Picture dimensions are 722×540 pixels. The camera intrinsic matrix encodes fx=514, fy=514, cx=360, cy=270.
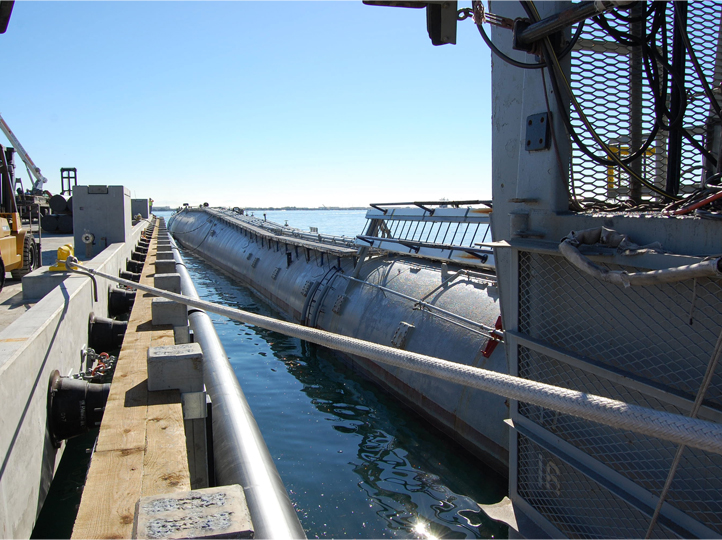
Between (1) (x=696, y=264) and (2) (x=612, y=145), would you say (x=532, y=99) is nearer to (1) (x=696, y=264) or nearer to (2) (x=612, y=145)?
(2) (x=612, y=145)

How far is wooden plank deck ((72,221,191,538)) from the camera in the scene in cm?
281

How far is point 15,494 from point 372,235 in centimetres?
1234

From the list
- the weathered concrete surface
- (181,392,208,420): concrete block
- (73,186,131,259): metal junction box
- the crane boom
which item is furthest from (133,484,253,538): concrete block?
the crane boom

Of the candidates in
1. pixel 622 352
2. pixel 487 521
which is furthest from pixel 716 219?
pixel 487 521

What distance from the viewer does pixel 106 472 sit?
3.24 m

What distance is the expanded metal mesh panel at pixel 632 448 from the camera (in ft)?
10.6

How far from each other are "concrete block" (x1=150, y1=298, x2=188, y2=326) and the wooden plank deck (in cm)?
140

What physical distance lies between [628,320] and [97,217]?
16328mm

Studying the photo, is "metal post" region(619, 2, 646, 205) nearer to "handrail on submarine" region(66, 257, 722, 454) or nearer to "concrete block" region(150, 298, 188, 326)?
"handrail on submarine" region(66, 257, 722, 454)

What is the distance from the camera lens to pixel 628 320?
3.72 m

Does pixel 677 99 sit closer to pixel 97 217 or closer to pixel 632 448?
pixel 632 448

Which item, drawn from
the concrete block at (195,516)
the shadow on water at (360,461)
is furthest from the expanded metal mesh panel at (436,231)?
the concrete block at (195,516)

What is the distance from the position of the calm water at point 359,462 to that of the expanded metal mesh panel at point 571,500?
2910mm

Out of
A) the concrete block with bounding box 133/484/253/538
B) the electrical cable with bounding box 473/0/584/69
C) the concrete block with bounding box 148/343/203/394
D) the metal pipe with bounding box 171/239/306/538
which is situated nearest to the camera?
the concrete block with bounding box 133/484/253/538
